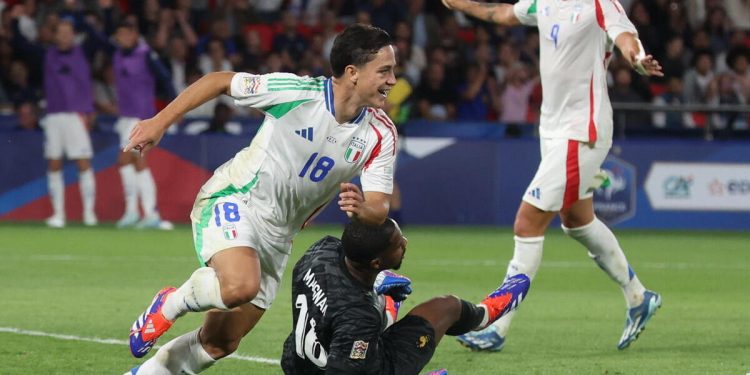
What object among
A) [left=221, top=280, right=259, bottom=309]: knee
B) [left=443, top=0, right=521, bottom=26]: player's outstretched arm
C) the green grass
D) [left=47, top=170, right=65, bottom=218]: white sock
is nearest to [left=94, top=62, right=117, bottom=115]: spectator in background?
[left=47, top=170, right=65, bottom=218]: white sock

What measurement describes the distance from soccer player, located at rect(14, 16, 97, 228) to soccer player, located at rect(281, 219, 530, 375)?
11015mm

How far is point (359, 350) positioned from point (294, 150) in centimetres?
109

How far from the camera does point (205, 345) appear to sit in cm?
635

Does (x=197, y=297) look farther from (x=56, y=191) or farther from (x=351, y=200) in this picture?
(x=56, y=191)

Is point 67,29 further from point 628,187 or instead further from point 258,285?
point 258,285

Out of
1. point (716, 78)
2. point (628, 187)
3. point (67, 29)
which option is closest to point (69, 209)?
point (67, 29)

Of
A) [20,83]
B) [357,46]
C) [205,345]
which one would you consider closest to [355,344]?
[205,345]

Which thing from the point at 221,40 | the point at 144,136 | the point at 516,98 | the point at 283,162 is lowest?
the point at 516,98

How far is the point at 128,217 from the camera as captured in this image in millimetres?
16891

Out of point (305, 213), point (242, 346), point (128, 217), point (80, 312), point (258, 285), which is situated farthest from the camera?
point (128, 217)

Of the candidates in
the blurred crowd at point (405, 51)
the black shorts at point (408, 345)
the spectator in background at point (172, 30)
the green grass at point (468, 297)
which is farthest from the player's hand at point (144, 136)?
the spectator in background at point (172, 30)

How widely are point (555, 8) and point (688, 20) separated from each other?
1482 centimetres

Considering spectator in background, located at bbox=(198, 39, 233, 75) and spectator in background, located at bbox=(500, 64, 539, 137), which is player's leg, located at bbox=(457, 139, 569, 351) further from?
spectator in background, located at bbox=(198, 39, 233, 75)

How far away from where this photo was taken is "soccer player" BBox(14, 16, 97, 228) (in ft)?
54.9
